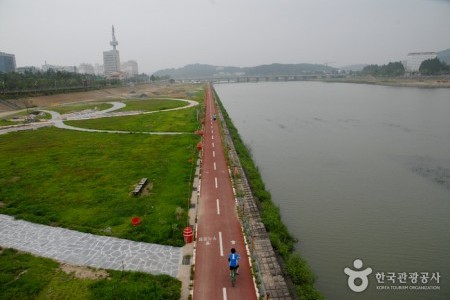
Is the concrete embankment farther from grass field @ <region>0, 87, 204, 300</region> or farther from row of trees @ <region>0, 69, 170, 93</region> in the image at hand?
row of trees @ <region>0, 69, 170, 93</region>

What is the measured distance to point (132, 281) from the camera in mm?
12102

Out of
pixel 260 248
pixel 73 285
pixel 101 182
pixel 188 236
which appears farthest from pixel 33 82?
pixel 260 248

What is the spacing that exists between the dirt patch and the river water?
344 inches

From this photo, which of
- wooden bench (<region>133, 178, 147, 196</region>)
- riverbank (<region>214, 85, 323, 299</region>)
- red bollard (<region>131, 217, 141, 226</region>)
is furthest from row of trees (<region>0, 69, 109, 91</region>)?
riverbank (<region>214, 85, 323, 299</region>)

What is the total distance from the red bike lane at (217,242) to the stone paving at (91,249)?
115 centimetres

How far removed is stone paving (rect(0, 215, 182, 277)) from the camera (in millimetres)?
13195

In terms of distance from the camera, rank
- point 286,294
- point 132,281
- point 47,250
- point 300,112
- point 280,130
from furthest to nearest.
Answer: point 300,112
point 280,130
point 47,250
point 132,281
point 286,294

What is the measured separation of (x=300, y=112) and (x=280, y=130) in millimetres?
19710

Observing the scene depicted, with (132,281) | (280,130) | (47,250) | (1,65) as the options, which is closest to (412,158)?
(280,130)

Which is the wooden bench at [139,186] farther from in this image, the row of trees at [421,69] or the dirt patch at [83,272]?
the row of trees at [421,69]

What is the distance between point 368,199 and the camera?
22.2 meters

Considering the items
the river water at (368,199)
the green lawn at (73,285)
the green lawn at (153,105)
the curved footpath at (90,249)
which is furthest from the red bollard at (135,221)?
the green lawn at (153,105)

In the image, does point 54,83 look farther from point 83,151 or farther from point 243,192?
point 243,192

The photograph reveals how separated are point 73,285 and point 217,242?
5854mm
